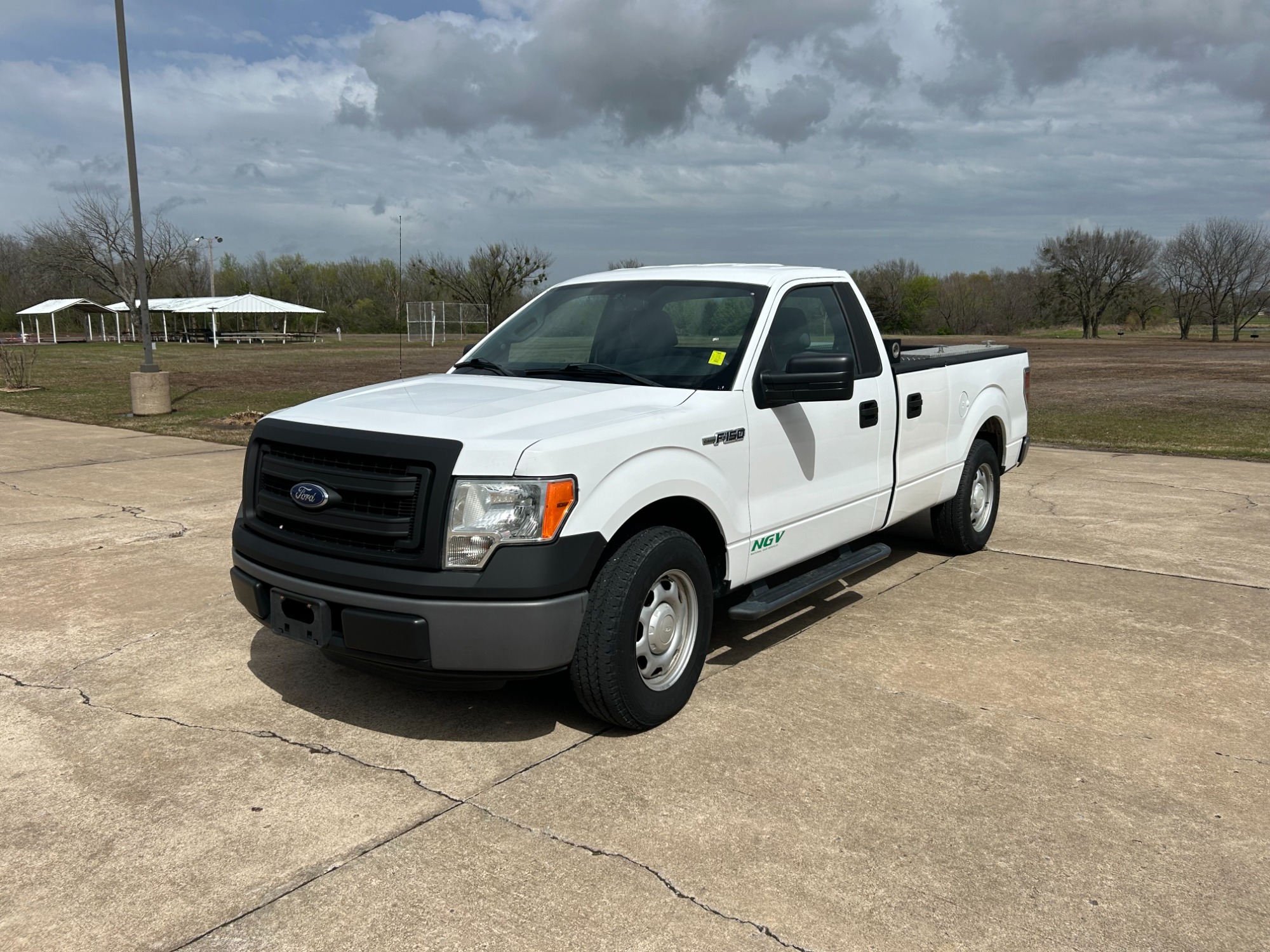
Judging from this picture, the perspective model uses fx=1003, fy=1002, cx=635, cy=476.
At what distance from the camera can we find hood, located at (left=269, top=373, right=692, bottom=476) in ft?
11.7

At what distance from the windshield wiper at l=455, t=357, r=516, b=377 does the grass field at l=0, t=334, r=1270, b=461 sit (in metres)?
3.72

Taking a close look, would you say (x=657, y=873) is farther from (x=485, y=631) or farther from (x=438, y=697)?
(x=438, y=697)

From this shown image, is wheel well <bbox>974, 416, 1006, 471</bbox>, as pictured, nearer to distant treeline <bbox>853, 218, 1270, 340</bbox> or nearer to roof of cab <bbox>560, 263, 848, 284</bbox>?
roof of cab <bbox>560, 263, 848, 284</bbox>

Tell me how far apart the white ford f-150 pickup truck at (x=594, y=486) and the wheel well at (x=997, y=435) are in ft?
5.43

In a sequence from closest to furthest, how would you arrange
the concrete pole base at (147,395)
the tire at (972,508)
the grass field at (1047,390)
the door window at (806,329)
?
the door window at (806,329) < the tire at (972,508) < the grass field at (1047,390) < the concrete pole base at (147,395)

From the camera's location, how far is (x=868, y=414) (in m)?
5.35

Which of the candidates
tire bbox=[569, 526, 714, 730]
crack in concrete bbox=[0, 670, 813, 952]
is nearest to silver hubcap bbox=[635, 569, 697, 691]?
tire bbox=[569, 526, 714, 730]

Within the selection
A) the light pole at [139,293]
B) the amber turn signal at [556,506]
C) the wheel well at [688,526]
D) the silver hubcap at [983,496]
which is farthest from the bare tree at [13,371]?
the amber turn signal at [556,506]

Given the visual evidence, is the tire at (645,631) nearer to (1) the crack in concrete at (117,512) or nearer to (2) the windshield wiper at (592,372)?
(2) the windshield wiper at (592,372)

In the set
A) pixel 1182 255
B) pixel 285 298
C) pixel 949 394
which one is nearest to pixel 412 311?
pixel 285 298

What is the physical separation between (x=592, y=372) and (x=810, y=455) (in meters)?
1.13

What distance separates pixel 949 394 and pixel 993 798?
3.38 meters

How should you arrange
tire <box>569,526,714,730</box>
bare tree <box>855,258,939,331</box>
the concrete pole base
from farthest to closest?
bare tree <box>855,258,939,331</box>
the concrete pole base
tire <box>569,526,714,730</box>

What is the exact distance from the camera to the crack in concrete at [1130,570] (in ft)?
20.4
